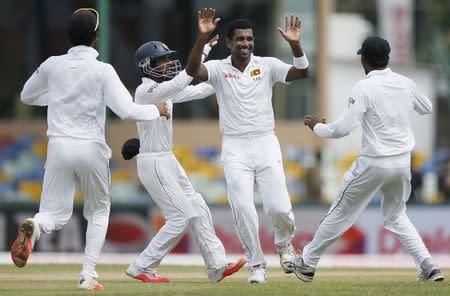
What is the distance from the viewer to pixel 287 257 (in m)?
14.5

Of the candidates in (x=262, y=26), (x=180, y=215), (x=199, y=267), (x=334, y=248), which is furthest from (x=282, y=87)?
(x=180, y=215)

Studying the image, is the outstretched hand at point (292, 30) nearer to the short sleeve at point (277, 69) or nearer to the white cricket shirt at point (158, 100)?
the short sleeve at point (277, 69)

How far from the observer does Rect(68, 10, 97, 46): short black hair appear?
13289mm

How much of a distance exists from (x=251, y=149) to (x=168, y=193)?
91 cm

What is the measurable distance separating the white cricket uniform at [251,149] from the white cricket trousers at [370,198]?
540mm

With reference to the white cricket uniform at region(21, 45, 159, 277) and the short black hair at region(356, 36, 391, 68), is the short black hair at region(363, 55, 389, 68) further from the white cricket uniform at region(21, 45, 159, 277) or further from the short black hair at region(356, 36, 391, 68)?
the white cricket uniform at region(21, 45, 159, 277)

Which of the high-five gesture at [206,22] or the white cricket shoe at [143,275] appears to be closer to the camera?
the high-five gesture at [206,22]

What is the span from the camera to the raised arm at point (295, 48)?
1419cm

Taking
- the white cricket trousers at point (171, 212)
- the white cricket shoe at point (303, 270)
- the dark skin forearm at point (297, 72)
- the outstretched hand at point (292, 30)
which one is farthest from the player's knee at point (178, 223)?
the outstretched hand at point (292, 30)

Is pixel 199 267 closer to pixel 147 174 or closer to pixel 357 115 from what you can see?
pixel 147 174

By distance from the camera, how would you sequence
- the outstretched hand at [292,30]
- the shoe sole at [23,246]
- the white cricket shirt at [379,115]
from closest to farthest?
the shoe sole at [23,246], the white cricket shirt at [379,115], the outstretched hand at [292,30]

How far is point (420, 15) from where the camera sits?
157 feet

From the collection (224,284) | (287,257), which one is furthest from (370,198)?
(224,284)

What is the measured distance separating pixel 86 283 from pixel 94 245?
1.08 feet
